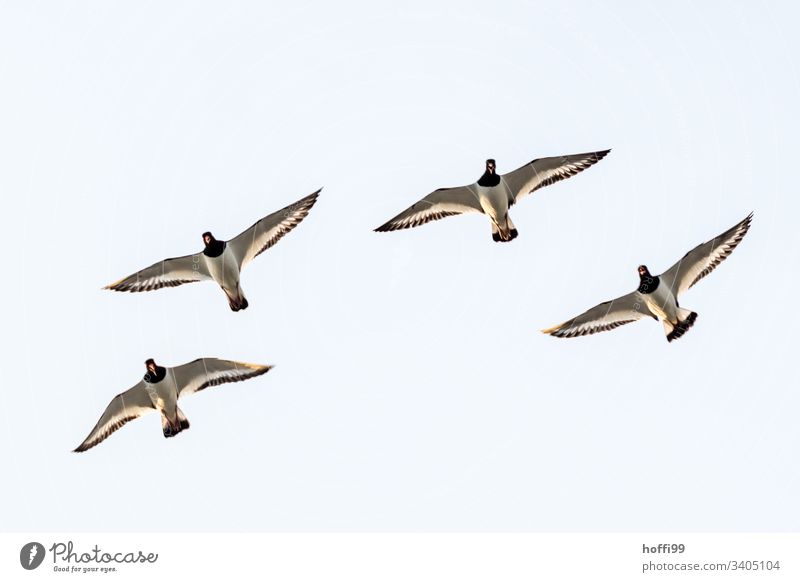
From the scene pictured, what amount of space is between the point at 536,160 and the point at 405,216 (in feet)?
11.7

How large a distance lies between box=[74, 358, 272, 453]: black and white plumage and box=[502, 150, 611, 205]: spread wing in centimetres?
739

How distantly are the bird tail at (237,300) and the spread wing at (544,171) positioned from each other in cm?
678

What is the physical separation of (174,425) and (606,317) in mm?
10728

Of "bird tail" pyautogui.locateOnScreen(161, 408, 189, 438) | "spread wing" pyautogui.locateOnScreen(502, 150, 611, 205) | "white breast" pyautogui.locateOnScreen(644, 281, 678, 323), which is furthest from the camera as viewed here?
"spread wing" pyautogui.locateOnScreen(502, 150, 611, 205)

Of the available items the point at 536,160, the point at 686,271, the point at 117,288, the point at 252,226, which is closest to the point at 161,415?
the point at 117,288

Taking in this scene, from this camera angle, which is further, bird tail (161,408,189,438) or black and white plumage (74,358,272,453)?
bird tail (161,408,189,438)

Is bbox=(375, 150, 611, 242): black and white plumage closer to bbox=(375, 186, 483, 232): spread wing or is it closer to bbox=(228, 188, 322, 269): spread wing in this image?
bbox=(375, 186, 483, 232): spread wing

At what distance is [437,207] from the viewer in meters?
23.8

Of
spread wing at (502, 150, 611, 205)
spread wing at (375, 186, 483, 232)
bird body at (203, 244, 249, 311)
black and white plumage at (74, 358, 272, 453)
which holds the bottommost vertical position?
black and white plumage at (74, 358, 272, 453)

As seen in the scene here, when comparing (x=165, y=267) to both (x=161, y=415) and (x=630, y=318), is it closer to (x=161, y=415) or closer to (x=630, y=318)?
(x=161, y=415)

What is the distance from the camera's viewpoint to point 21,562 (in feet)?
66.2

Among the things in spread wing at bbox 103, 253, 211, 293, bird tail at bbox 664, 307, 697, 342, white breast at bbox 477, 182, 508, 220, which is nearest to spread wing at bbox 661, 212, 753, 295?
bird tail at bbox 664, 307, 697, 342

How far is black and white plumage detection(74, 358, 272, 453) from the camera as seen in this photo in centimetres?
2200

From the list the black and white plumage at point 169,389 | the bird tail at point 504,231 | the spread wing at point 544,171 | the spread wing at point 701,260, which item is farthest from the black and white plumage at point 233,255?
the spread wing at point 701,260
